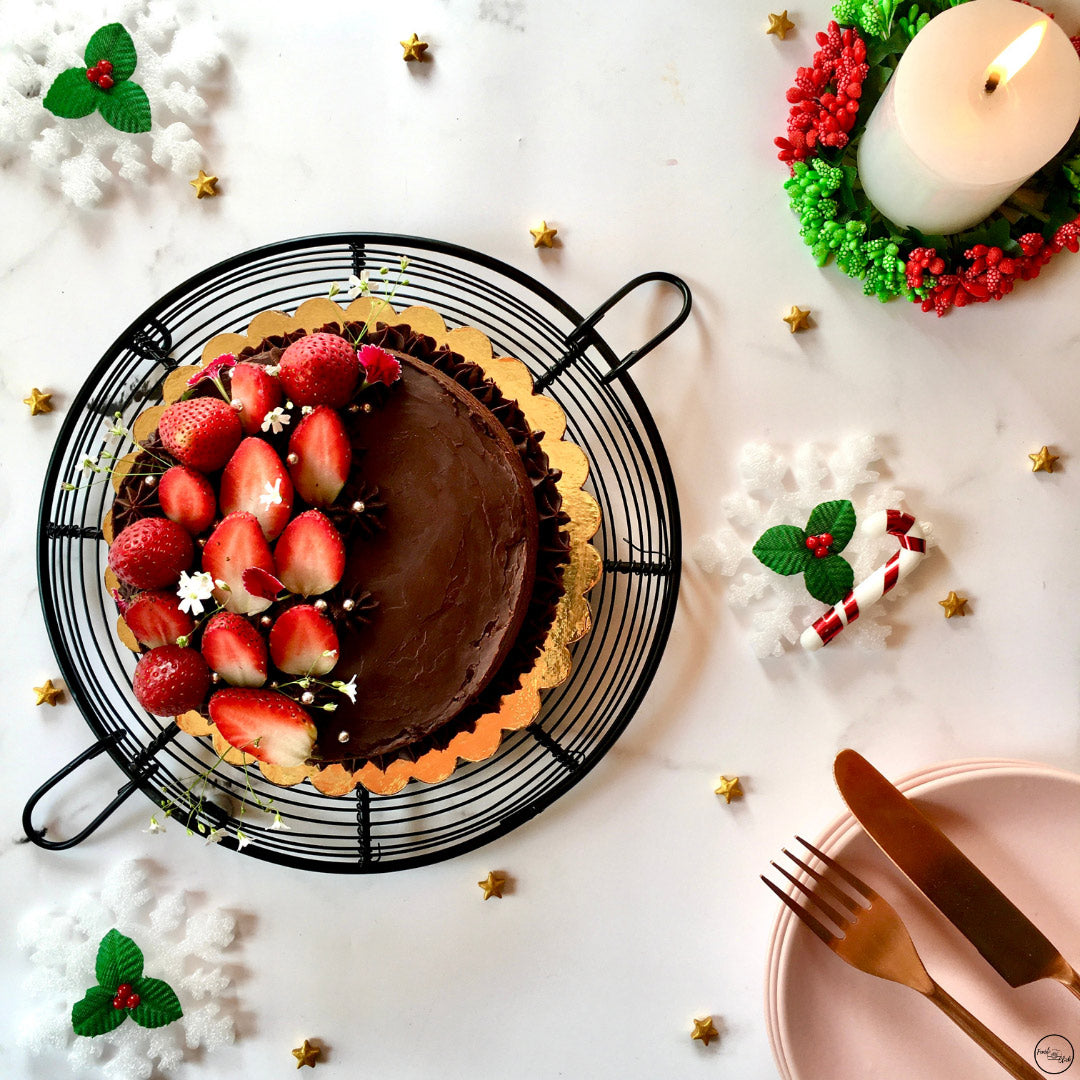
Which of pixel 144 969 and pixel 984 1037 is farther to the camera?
pixel 144 969

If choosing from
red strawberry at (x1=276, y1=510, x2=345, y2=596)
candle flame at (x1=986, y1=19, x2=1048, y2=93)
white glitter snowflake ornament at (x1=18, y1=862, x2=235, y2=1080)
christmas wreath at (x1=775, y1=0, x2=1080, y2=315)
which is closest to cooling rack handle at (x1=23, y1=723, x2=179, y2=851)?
white glitter snowflake ornament at (x1=18, y1=862, x2=235, y2=1080)

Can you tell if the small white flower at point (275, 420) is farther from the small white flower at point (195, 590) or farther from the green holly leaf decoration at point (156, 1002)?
the green holly leaf decoration at point (156, 1002)

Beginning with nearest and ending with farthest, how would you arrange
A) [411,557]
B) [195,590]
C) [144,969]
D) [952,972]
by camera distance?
1. [195,590]
2. [411,557]
3. [952,972]
4. [144,969]

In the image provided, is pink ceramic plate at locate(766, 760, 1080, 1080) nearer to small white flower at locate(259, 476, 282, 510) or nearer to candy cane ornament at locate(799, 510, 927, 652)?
candy cane ornament at locate(799, 510, 927, 652)

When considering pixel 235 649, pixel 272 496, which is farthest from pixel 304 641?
pixel 272 496

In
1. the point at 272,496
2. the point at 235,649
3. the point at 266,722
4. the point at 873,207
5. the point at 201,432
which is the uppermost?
the point at 873,207

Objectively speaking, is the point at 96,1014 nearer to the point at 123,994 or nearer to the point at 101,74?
the point at 123,994

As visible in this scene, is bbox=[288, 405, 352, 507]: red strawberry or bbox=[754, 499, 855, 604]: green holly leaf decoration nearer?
bbox=[288, 405, 352, 507]: red strawberry
